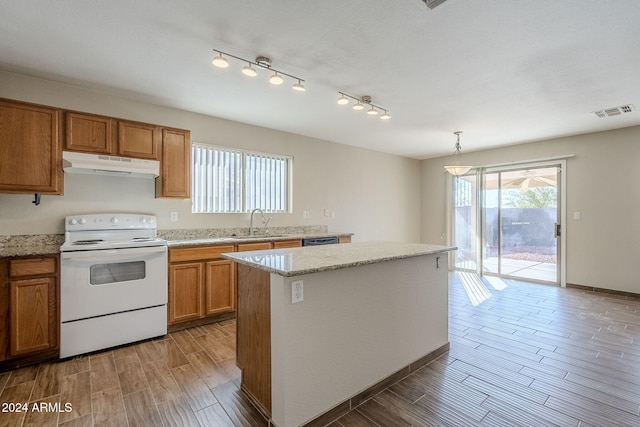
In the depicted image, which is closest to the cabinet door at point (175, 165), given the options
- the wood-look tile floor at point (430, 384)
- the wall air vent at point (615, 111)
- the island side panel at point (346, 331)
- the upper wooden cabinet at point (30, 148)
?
the upper wooden cabinet at point (30, 148)

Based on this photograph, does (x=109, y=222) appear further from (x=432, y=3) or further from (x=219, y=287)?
(x=432, y=3)

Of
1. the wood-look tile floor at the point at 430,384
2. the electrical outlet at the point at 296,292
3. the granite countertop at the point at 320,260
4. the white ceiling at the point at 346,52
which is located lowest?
the wood-look tile floor at the point at 430,384

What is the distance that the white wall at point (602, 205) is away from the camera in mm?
4473

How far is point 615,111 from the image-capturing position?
378 centimetres

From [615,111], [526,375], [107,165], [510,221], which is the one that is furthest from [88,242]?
[510,221]

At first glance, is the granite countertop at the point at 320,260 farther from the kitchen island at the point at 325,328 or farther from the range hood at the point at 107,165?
the range hood at the point at 107,165

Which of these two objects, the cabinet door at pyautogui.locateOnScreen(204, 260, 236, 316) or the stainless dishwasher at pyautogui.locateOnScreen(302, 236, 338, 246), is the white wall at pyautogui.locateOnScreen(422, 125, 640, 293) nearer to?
the stainless dishwasher at pyautogui.locateOnScreen(302, 236, 338, 246)

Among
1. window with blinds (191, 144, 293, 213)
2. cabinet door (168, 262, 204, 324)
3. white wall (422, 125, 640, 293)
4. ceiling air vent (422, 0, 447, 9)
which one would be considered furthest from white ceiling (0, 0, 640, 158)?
cabinet door (168, 262, 204, 324)

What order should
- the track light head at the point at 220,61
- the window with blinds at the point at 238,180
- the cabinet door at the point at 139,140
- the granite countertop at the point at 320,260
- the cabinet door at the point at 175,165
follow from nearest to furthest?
1. the granite countertop at the point at 320,260
2. the track light head at the point at 220,61
3. the cabinet door at the point at 139,140
4. the cabinet door at the point at 175,165
5. the window with blinds at the point at 238,180

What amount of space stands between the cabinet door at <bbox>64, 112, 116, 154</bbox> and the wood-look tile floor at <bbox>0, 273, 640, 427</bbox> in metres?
1.94

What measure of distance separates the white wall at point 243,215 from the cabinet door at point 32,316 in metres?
0.70

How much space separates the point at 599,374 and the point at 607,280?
3.27 m

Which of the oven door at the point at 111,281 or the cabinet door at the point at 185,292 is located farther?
the cabinet door at the point at 185,292

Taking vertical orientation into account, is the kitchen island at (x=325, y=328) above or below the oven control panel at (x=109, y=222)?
below
